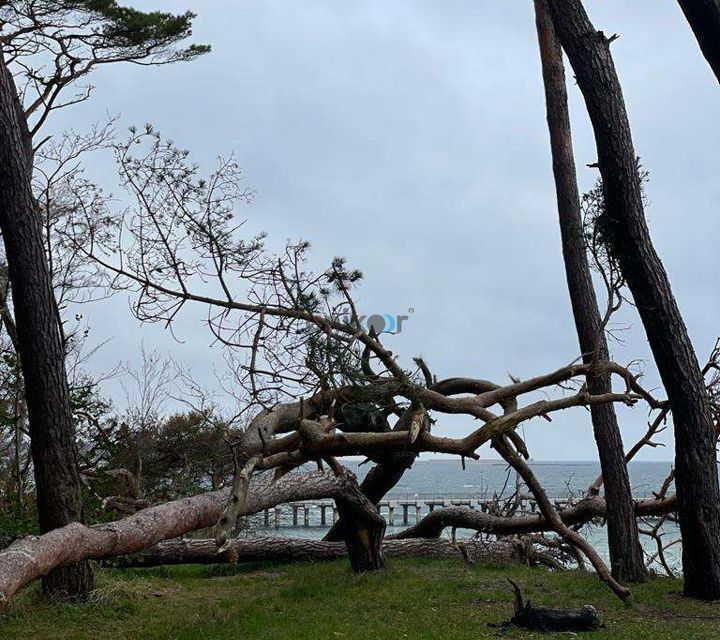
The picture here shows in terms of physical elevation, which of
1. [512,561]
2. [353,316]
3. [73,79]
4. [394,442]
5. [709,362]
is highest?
[73,79]

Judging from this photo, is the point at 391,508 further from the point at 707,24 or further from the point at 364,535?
the point at 707,24

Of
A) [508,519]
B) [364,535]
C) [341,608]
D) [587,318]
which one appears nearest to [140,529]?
[341,608]

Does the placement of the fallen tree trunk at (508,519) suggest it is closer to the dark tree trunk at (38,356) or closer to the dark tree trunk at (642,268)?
the dark tree trunk at (642,268)

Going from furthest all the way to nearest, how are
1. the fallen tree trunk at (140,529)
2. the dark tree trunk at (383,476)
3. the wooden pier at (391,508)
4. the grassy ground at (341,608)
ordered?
the wooden pier at (391,508)
the dark tree trunk at (383,476)
the grassy ground at (341,608)
the fallen tree trunk at (140,529)

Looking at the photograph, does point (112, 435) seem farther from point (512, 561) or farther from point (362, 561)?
point (512, 561)

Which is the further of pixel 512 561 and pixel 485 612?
pixel 512 561

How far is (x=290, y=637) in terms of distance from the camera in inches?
261

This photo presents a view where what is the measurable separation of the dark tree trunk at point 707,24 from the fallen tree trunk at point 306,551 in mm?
7457

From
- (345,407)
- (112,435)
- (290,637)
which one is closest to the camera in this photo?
(290,637)

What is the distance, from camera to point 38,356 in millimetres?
8312

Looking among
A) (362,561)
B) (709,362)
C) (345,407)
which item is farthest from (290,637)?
(709,362)

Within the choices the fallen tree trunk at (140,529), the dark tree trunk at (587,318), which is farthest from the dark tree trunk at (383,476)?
the dark tree trunk at (587,318)

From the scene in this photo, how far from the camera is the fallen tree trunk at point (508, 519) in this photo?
11.4 metres

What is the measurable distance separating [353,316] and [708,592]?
4.59m
